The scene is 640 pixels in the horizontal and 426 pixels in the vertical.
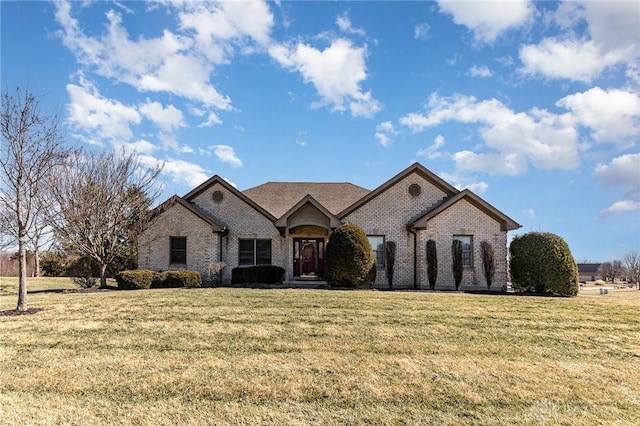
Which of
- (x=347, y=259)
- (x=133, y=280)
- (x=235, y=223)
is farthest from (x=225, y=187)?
(x=347, y=259)

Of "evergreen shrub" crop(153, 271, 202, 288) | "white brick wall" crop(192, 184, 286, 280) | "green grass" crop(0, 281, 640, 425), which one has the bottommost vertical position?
"green grass" crop(0, 281, 640, 425)

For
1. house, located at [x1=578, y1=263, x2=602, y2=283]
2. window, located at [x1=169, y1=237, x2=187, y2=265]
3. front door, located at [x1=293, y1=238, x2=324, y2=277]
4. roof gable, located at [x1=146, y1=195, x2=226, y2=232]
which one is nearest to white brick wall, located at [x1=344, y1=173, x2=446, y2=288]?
front door, located at [x1=293, y1=238, x2=324, y2=277]

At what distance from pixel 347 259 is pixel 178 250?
9.19 m

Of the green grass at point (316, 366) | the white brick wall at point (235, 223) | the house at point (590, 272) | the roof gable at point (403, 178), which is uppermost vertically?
the roof gable at point (403, 178)

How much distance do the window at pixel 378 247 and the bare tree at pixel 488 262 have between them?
453 centimetres

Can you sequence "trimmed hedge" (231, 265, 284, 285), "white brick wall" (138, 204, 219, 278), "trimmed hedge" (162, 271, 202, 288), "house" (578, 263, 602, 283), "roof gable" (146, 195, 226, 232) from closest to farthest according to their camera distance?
1. "trimmed hedge" (162, 271, 202, 288)
2. "trimmed hedge" (231, 265, 284, 285)
3. "roof gable" (146, 195, 226, 232)
4. "white brick wall" (138, 204, 219, 278)
5. "house" (578, 263, 602, 283)

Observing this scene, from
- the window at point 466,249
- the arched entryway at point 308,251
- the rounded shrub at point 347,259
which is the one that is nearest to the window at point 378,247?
the rounded shrub at point 347,259

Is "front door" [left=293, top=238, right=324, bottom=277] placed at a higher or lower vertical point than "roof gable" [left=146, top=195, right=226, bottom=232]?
lower

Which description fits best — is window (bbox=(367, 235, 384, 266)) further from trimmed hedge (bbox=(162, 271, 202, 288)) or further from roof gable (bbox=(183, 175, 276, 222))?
trimmed hedge (bbox=(162, 271, 202, 288))

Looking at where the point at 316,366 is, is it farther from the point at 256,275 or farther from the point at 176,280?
the point at 176,280

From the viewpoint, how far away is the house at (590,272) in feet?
193

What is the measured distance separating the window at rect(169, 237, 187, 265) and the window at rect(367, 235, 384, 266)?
9192mm

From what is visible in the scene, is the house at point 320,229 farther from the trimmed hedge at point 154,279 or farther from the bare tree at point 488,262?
the trimmed hedge at point 154,279

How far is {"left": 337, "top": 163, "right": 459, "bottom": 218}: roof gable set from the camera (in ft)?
67.6
